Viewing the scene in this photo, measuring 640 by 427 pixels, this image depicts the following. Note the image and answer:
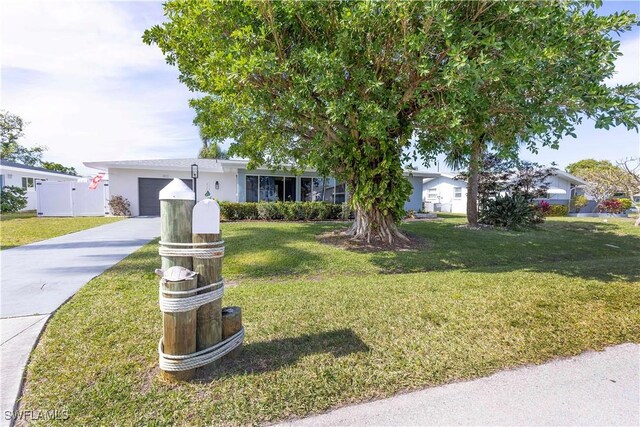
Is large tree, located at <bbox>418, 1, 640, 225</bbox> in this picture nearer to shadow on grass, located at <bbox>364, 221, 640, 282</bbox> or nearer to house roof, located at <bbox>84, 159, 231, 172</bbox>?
shadow on grass, located at <bbox>364, 221, 640, 282</bbox>

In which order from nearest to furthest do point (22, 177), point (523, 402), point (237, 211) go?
point (523, 402), point (237, 211), point (22, 177)

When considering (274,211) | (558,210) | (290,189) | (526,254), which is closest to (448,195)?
(558,210)

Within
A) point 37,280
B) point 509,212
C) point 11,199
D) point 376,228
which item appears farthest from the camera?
point 11,199

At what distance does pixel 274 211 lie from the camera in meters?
15.0

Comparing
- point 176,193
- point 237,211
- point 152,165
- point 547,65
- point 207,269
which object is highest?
point 547,65

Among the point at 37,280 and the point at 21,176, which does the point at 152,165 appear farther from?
the point at 37,280

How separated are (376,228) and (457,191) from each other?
77.1 feet

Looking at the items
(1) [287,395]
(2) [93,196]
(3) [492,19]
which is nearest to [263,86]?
(3) [492,19]

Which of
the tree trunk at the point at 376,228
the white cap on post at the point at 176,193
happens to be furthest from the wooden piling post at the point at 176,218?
the tree trunk at the point at 376,228

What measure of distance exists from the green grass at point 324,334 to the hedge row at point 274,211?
8.50m

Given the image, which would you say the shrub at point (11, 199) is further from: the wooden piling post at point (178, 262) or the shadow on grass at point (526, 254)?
the wooden piling post at point (178, 262)

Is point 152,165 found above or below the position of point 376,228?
above

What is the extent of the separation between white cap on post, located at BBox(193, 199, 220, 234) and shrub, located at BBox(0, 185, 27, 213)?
827 inches

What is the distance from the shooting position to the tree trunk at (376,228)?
8.38 meters
